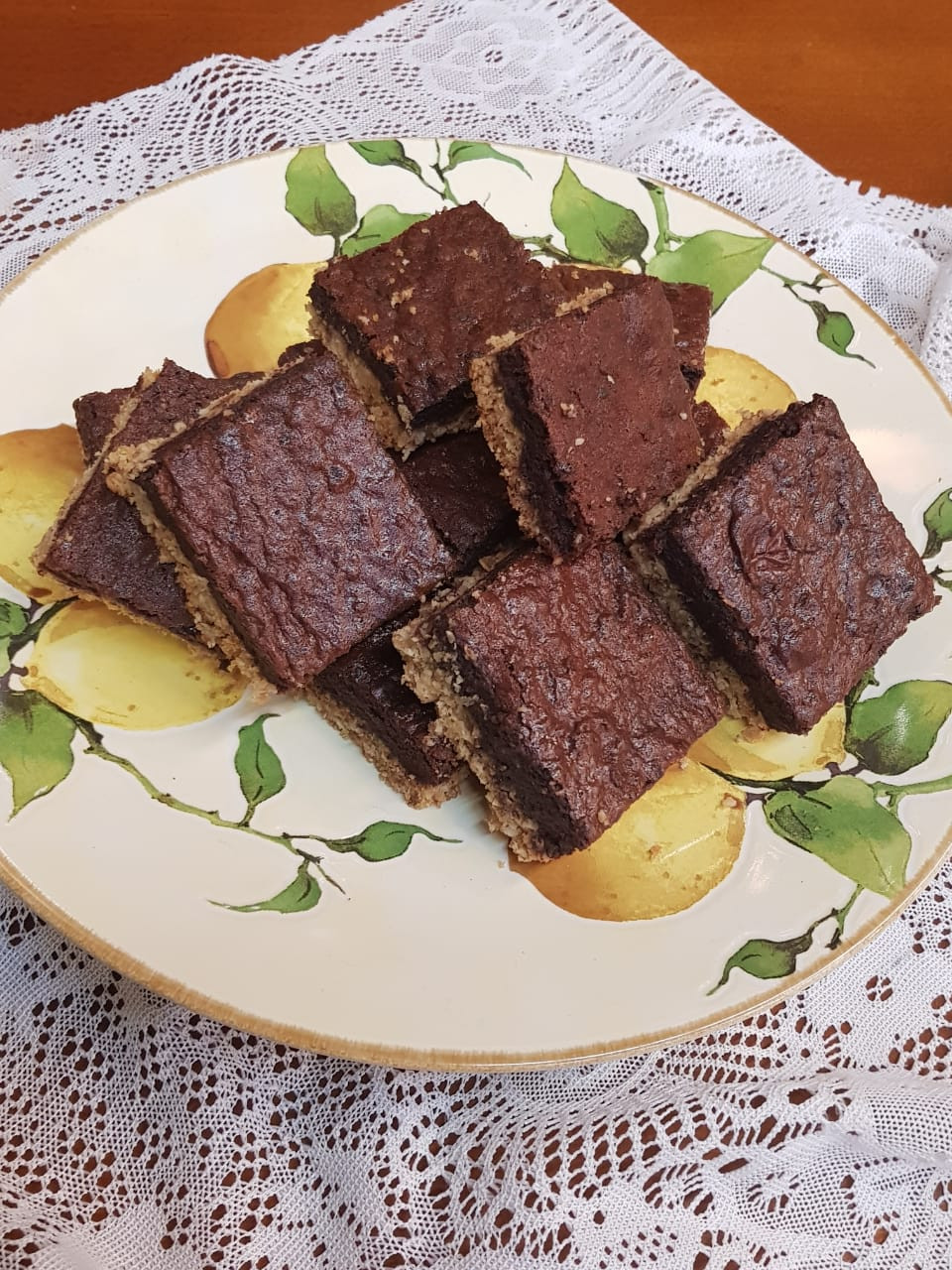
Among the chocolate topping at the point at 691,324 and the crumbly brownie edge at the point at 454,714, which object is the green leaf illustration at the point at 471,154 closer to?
the chocolate topping at the point at 691,324

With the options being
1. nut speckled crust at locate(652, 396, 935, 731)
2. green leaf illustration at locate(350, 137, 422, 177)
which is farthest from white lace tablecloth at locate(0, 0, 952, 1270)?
green leaf illustration at locate(350, 137, 422, 177)

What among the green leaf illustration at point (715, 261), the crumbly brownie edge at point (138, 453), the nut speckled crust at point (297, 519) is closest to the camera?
the nut speckled crust at point (297, 519)

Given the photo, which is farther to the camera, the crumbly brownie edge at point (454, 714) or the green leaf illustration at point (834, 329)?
the green leaf illustration at point (834, 329)

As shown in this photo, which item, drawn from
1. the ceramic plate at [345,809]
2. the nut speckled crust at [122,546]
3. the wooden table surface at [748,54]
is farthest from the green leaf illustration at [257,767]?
the wooden table surface at [748,54]

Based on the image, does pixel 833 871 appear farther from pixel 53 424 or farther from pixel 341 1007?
pixel 53 424

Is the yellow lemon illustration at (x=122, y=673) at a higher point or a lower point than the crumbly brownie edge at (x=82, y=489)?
lower

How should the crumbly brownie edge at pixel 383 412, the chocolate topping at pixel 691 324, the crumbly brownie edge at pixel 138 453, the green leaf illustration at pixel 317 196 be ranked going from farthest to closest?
1. the green leaf illustration at pixel 317 196
2. the chocolate topping at pixel 691 324
3. the crumbly brownie edge at pixel 383 412
4. the crumbly brownie edge at pixel 138 453
